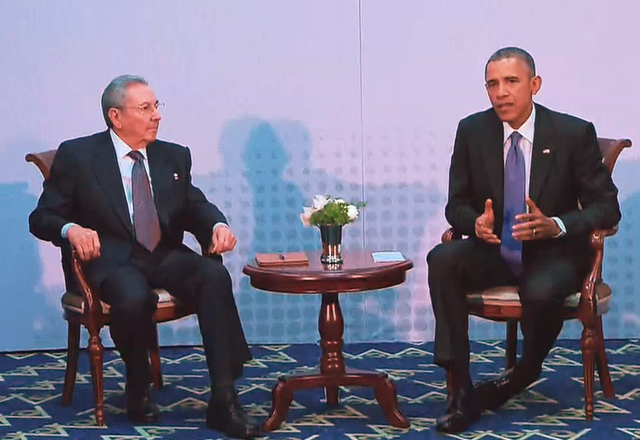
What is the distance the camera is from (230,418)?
381 centimetres

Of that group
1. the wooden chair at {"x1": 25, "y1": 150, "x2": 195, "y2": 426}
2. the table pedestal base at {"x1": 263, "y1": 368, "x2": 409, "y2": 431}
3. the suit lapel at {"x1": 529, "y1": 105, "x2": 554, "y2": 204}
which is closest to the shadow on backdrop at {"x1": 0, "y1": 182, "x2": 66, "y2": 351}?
the wooden chair at {"x1": 25, "y1": 150, "x2": 195, "y2": 426}

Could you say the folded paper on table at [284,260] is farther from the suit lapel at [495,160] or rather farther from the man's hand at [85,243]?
the suit lapel at [495,160]

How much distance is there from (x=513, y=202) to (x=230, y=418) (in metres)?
1.31

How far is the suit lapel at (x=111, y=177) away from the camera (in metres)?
4.21

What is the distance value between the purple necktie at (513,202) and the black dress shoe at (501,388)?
1.21 ft

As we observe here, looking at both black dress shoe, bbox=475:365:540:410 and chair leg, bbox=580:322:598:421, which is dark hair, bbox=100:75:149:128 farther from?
chair leg, bbox=580:322:598:421

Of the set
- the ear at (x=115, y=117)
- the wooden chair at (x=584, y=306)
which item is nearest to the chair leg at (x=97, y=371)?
the ear at (x=115, y=117)

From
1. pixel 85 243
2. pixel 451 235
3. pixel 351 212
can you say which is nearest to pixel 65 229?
pixel 85 243

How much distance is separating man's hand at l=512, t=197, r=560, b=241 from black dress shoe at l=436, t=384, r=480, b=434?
57 cm

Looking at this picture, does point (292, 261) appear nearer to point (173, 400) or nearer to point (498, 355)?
point (173, 400)

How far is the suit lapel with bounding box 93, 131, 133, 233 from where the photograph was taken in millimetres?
4215

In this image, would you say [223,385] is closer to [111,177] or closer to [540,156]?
[111,177]

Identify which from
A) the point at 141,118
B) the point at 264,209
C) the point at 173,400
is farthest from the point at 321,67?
the point at 173,400

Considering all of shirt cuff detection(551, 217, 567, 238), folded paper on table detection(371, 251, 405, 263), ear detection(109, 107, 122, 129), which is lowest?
folded paper on table detection(371, 251, 405, 263)
